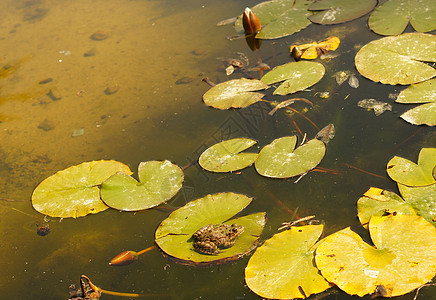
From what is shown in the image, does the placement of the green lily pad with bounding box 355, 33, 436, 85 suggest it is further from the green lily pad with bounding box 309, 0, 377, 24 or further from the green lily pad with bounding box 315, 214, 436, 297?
the green lily pad with bounding box 315, 214, 436, 297

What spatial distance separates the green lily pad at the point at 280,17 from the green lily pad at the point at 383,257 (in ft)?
8.74

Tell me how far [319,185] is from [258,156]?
0.52 metres

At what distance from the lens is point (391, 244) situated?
8.03 ft

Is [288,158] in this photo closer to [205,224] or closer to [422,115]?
[205,224]

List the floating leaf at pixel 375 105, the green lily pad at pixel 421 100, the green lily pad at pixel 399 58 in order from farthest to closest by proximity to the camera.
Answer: the green lily pad at pixel 399 58 → the floating leaf at pixel 375 105 → the green lily pad at pixel 421 100

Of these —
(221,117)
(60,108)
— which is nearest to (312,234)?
(221,117)

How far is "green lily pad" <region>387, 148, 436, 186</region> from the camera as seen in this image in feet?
9.16

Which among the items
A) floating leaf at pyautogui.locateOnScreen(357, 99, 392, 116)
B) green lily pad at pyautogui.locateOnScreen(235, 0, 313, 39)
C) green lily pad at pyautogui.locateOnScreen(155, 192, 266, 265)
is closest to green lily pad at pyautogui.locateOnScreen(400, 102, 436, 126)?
floating leaf at pyautogui.locateOnScreen(357, 99, 392, 116)

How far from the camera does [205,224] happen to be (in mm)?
2828

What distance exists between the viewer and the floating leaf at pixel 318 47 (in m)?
4.16

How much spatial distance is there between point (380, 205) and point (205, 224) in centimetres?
116

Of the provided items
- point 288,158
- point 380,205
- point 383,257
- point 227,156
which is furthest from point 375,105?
point 383,257

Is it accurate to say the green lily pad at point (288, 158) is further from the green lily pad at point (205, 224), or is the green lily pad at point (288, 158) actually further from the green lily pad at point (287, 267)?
the green lily pad at point (287, 267)

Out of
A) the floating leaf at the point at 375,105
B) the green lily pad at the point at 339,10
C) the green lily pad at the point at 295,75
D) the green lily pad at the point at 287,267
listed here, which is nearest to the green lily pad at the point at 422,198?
the green lily pad at the point at 287,267
